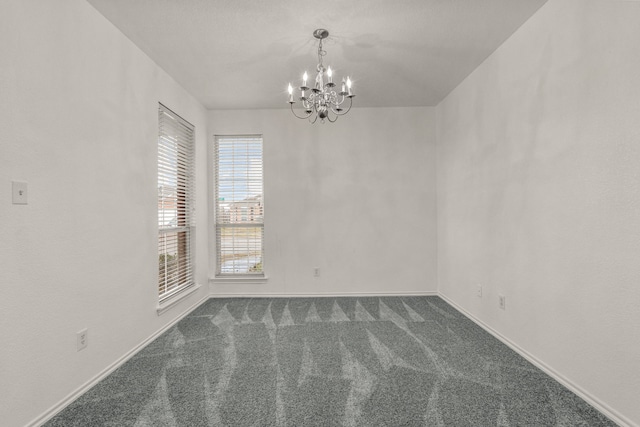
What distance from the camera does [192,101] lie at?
11.7 ft

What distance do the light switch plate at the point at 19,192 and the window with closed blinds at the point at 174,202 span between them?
1.33 m

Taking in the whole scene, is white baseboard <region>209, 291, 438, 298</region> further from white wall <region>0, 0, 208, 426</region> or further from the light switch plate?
the light switch plate

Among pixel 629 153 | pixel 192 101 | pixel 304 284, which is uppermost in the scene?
pixel 192 101

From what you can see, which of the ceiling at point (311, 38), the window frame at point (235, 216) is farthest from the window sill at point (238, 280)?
the ceiling at point (311, 38)

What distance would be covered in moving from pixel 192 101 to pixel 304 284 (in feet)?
9.10

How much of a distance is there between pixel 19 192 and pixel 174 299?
1837 millimetres

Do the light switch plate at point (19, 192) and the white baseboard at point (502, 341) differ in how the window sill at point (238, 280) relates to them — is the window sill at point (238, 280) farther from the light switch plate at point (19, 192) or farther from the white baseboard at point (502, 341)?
the light switch plate at point (19, 192)

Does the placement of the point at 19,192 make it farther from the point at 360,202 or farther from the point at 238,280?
the point at 360,202

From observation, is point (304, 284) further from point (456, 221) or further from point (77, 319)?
point (77, 319)

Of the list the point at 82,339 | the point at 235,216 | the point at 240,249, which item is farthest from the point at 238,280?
the point at 82,339

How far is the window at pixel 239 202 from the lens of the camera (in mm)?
4074

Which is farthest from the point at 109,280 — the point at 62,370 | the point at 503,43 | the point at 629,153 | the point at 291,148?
the point at 503,43

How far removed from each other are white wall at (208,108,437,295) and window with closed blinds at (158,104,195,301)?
108cm

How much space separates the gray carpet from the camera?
164 centimetres
